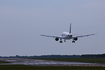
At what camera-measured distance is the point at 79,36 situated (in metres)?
112

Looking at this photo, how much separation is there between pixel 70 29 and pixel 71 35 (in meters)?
8.28

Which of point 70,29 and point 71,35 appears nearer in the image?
point 71,35

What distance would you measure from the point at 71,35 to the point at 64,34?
23.2 ft

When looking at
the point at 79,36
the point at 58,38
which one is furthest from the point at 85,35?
the point at 58,38

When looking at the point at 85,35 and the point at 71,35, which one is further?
the point at 85,35

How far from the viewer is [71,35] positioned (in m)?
107

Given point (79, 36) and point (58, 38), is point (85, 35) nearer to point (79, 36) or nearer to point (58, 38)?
point (79, 36)

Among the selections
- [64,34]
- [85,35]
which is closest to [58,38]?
[64,34]

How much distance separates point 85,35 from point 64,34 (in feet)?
33.9

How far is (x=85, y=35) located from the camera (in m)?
115

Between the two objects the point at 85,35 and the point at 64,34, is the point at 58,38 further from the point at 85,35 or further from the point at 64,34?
the point at 85,35

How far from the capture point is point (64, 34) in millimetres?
113688

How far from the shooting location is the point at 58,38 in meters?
113
